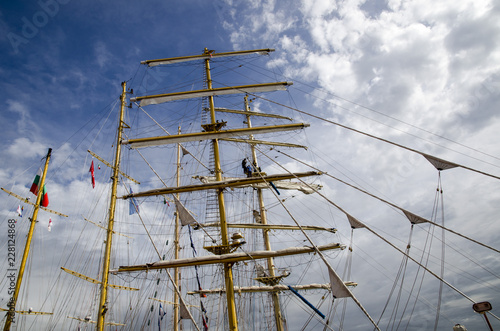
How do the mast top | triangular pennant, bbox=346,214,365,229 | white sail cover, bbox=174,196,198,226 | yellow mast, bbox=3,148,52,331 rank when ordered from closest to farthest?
1. triangular pennant, bbox=346,214,365,229
2. yellow mast, bbox=3,148,52,331
3. white sail cover, bbox=174,196,198,226
4. the mast top

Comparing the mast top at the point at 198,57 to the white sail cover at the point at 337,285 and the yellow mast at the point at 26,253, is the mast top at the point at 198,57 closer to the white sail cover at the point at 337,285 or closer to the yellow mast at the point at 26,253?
the yellow mast at the point at 26,253

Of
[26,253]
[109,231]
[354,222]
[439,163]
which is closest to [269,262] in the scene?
[109,231]

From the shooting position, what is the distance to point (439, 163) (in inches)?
379

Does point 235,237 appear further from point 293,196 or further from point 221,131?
point 293,196

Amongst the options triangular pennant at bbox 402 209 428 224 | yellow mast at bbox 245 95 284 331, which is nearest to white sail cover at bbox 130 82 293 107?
yellow mast at bbox 245 95 284 331

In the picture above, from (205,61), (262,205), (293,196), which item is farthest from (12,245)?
(293,196)

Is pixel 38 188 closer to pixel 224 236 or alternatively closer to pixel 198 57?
pixel 224 236

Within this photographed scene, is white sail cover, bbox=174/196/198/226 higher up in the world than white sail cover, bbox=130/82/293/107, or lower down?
lower down

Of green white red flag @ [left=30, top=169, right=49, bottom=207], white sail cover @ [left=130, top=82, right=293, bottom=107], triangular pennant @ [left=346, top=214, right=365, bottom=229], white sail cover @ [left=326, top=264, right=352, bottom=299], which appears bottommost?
white sail cover @ [left=326, top=264, right=352, bottom=299]

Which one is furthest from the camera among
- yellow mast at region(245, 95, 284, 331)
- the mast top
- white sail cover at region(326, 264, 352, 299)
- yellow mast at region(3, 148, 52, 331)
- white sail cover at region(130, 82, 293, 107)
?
yellow mast at region(245, 95, 284, 331)

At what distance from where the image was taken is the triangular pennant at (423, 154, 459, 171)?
934cm

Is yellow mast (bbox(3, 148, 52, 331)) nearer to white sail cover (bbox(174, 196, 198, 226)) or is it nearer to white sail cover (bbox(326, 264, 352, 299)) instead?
white sail cover (bbox(174, 196, 198, 226))

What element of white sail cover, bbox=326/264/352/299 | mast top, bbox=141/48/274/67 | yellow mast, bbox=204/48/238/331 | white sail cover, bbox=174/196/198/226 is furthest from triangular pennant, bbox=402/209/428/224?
mast top, bbox=141/48/274/67

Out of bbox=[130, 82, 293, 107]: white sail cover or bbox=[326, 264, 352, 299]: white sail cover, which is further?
bbox=[130, 82, 293, 107]: white sail cover
